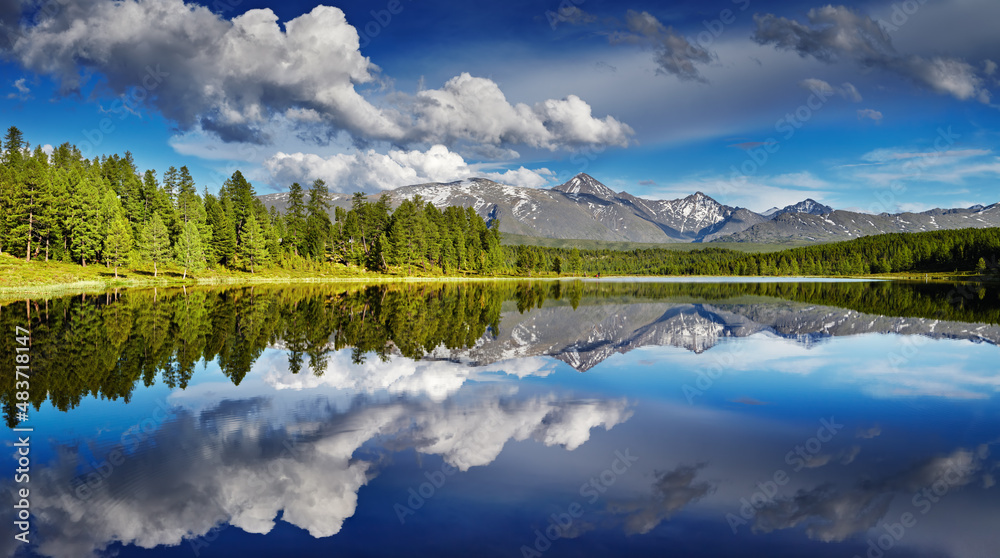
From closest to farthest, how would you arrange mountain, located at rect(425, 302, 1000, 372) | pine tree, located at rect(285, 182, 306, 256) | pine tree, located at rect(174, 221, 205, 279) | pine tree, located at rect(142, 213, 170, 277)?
mountain, located at rect(425, 302, 1000, 372)
pine tree, located at rect(142, 213, 170, 277)
pine tree, located at rect(174, 221, 205, 279)
pine tree, located at rect(285, 182, 306, 256)

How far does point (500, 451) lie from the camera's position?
1160cm

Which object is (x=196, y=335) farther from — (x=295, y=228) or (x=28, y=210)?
(x=295, y=228)

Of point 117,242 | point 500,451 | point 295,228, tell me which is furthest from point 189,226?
point 500,451

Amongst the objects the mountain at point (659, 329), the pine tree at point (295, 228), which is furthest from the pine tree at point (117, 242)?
the mountain at point (659, 329)

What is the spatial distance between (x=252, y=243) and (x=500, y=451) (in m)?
103

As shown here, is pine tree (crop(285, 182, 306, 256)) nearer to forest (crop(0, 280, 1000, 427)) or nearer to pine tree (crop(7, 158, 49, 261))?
pine tree (crop(7, 158, 49, 261))

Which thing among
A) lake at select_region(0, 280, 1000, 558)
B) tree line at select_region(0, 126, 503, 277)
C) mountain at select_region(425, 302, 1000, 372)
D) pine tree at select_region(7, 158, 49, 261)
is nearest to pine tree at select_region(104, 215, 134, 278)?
tree line at select_region(0, 126, 503, 277)

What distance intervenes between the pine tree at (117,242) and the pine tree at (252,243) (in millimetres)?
21034

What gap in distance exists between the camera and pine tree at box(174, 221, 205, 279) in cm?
8950

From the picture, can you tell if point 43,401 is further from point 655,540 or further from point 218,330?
point 655,540

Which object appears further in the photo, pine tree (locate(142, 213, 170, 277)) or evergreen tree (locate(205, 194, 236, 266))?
evergreen tree (locate(205, 194, 236, 266))

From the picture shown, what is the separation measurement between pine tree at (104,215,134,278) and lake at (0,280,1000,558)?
66930 millimetres

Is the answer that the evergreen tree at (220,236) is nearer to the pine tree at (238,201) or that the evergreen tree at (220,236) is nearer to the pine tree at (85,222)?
the pine tree at (238,201)

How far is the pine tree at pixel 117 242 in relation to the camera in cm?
7938
